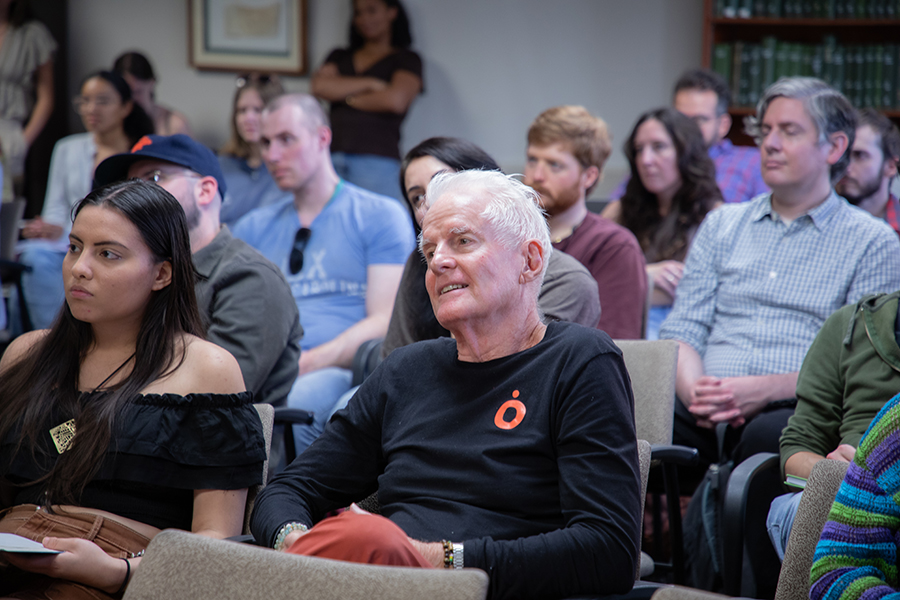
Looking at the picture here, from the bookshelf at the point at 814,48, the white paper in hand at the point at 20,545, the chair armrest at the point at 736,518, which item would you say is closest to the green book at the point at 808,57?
the bookshelf at the point at 814,48

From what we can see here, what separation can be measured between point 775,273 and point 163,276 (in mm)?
1716

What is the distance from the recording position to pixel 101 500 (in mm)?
1547

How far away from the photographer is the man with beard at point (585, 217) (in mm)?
2588

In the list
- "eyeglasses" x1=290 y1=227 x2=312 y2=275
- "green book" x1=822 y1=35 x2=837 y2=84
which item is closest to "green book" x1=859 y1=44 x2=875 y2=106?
"green book" x1=822 y1=35 x2=837 y2=84

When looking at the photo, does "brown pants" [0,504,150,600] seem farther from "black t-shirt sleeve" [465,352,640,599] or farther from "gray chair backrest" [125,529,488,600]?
"black t-shirt sleeve" [465,352,640,599]

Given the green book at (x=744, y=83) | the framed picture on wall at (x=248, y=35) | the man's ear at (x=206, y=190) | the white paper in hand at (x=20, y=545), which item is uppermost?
the framed picture on wall at (x=248, y=35)

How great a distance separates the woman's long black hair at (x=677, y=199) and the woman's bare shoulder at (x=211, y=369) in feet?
6.73

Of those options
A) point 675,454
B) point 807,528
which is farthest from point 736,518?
point 807,528

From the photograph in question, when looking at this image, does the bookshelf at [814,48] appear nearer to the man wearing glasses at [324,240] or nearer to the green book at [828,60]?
the green book at [828,60]

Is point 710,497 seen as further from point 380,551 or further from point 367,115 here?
point 367,115

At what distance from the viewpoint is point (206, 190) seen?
96.6 inches

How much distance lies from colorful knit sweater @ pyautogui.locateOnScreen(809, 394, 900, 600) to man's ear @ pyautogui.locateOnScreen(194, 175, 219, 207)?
70.0 inches

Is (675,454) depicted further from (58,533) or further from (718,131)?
(718,131)

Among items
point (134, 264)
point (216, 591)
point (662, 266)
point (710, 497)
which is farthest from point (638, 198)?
point (216, 591)
